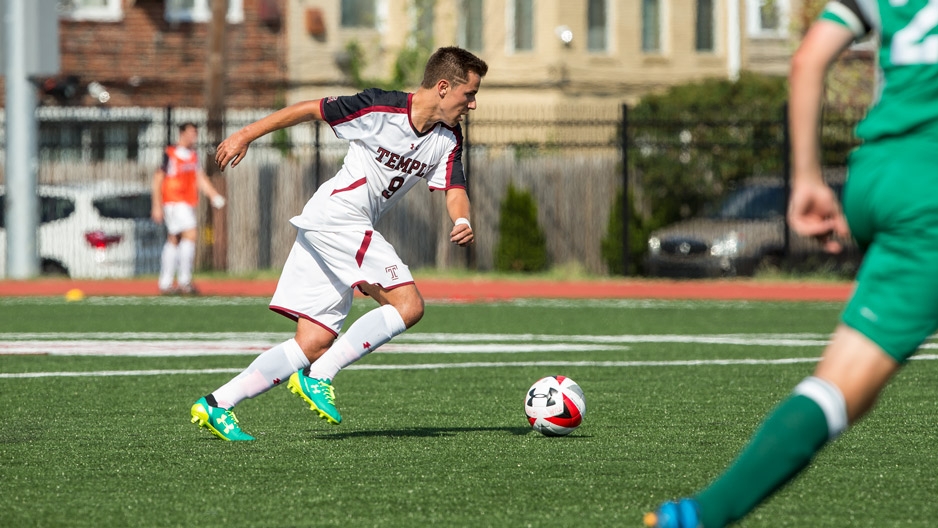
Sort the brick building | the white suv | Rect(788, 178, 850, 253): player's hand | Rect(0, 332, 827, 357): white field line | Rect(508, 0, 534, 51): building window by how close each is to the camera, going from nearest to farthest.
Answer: Rect(788, 178, 850, 253): player's hand < Rect(0, 332, 827, 357): white field line < the white suv < the brick building < Rect(508, 0, 534, 51): building window

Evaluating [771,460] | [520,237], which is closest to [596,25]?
[520,237]

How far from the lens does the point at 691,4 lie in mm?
36500

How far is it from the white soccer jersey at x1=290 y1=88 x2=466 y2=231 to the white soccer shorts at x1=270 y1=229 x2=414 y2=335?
0.11 metres

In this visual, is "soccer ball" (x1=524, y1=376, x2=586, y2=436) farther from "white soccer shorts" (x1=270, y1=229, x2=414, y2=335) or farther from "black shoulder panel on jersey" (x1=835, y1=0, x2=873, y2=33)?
"black shoulder panel on jersey" (x1=835, y1=0, x2=873, y2=33)

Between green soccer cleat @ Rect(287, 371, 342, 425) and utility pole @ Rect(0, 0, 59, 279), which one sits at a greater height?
utility pole @ Rect(0, 0, 59, 279)

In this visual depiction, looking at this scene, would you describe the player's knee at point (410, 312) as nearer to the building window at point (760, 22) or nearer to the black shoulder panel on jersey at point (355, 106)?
the black shoulder panel on jersey at point (355, 106)

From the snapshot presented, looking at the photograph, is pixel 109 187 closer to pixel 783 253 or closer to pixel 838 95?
pixel 783 253

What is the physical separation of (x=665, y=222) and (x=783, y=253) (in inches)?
114

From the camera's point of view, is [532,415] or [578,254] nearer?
[532,415]

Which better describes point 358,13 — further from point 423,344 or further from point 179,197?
point 423,344

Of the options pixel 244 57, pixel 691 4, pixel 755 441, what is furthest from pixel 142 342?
pixel 691 4

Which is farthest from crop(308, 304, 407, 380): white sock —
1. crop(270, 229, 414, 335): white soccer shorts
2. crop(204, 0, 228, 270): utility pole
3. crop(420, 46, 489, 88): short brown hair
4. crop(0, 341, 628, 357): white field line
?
crop(204, 0, 228, 270): utility pole

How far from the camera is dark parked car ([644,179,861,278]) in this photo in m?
23.6

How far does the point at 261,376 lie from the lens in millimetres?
6984
